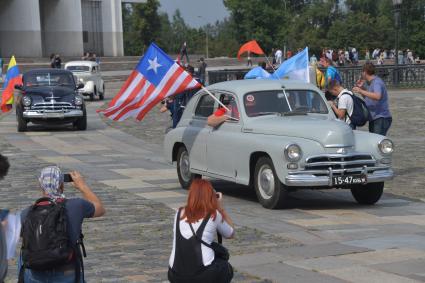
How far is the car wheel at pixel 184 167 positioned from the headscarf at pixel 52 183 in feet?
26.2

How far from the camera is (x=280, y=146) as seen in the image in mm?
11352

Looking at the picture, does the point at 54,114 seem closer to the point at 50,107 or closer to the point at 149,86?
the point at 50,107

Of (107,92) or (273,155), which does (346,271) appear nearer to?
(273,155)

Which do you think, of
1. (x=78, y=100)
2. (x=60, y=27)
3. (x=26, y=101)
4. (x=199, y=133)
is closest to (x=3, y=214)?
(x=199, y=133)

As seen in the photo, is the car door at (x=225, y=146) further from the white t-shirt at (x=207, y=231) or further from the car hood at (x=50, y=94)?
the car hood at (x=50, y=94)

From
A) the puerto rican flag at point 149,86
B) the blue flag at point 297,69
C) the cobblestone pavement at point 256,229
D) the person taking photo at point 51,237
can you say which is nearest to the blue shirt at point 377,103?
the cobblestone pavement at point 256,229

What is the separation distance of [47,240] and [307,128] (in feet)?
21.9

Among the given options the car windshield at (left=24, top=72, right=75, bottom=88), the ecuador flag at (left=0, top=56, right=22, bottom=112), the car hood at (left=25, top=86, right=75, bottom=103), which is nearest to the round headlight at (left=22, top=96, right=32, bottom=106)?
the car hood at (left=25, top=86, right=75, bottom=103)

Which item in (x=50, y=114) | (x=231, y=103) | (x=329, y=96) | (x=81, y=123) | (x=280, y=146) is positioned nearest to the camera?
(x=280, y=146)

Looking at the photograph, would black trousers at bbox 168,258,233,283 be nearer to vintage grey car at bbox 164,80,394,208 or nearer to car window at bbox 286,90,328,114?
vintage grey car at bbox 164,80,394,208

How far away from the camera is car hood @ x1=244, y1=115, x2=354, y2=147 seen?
11.4m

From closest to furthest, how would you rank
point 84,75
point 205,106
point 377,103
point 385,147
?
point 385,147 → point 205,106 → point 377,103 → point 84,75

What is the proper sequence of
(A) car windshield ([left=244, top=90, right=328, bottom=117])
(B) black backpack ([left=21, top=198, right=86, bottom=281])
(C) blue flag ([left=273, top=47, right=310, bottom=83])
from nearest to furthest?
(B) black backpack ([left=21, top=198, right=86, bottom=281]) < (A) car windshield ([left=244, top=90, right=328, bottom=117]) < (C) blue flag ([left=273, top=47, right=310, bottom=83])

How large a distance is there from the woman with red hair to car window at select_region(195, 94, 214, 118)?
300 inches
